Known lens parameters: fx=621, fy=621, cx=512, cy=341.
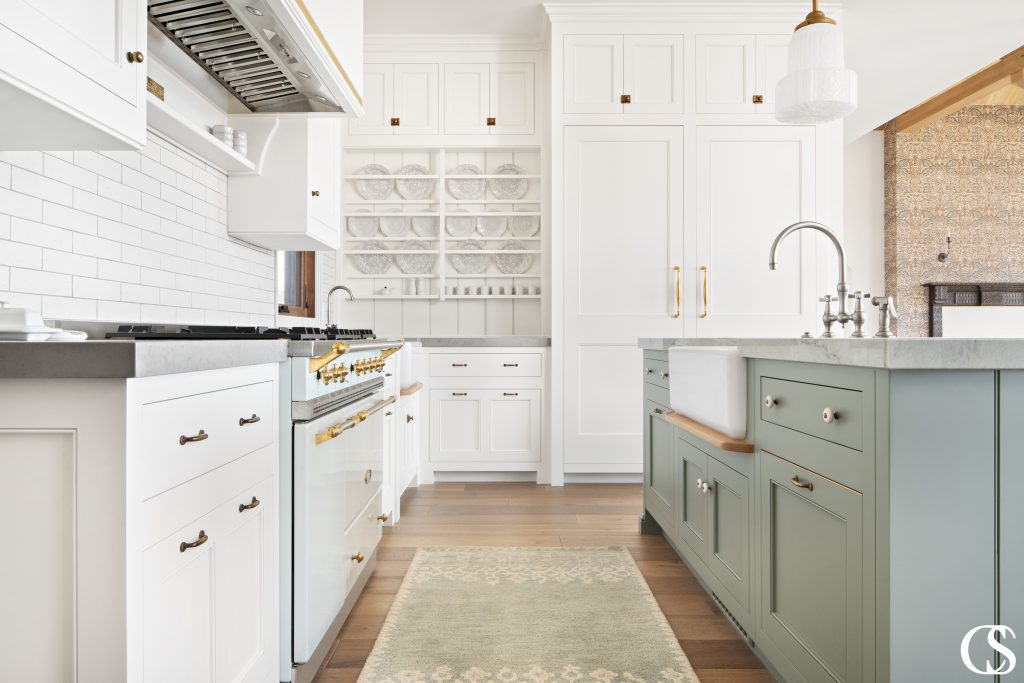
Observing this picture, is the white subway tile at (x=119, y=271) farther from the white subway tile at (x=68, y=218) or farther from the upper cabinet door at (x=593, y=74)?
the upper cabinet door at (x=593, y=74)

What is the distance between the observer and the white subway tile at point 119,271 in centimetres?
176

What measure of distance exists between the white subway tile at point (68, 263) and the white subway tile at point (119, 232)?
4.0 inches

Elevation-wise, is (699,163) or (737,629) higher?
(699,163)

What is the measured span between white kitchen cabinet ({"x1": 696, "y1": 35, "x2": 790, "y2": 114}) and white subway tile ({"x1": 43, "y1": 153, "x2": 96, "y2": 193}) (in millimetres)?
3247

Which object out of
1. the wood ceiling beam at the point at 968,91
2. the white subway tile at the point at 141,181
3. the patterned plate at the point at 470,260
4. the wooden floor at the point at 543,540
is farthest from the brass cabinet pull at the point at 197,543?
the wood ceiling beam at the point at 968,91

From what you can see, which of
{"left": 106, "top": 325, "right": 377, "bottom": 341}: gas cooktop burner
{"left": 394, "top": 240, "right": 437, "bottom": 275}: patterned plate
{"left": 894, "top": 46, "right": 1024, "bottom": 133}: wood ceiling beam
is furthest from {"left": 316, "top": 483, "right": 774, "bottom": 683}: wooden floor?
{"left": 894, "top": 46, "right": 1024, "bottom": 133}: wood ceiling beam

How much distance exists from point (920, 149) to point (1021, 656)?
711cm

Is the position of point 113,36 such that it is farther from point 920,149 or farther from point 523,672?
point 920,149

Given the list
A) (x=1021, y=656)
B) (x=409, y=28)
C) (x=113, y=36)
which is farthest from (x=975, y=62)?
(x=113, y=36)

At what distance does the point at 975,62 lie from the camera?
4.48 meters

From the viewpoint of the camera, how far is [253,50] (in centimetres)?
206

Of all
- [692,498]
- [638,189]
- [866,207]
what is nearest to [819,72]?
[692,498]

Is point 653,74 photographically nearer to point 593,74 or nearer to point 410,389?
point 593,74

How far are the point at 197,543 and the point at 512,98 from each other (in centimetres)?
379
